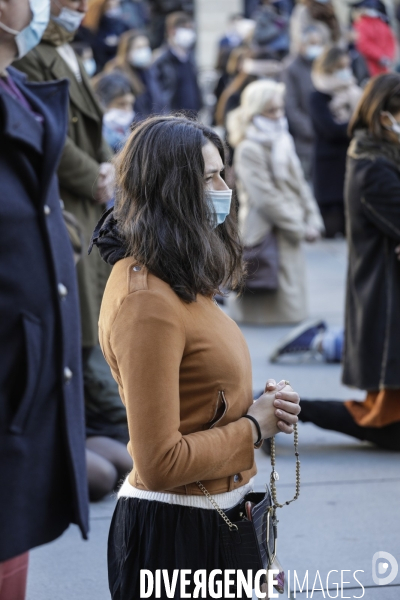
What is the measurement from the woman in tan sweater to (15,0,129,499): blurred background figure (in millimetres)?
2051

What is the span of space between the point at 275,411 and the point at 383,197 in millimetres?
2582

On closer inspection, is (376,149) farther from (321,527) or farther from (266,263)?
(266,263)

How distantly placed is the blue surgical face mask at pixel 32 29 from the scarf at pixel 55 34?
1994mm

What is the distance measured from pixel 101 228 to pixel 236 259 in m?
0.38

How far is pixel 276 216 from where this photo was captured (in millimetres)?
7691

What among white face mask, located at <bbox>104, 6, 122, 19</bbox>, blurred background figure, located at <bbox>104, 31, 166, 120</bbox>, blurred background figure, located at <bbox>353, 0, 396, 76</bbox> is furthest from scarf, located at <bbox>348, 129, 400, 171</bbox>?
white face mask, located at <bbox>104, 6, 122, 19</bbox>

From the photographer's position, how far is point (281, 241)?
310 inches

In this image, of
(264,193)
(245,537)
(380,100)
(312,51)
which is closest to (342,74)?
(312,51)


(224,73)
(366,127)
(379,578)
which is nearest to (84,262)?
(366,127)

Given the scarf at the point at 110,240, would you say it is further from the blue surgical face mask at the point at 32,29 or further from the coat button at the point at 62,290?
the blue surgical face mask at the point at 32,29

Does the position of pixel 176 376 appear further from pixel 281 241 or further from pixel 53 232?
pixel 281 241

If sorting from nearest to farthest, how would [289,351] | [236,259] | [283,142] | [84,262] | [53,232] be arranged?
[53,232]
[236,259]
[84,262]
[289,351]
[283,142]

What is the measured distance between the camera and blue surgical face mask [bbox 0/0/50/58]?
2342 millimetres

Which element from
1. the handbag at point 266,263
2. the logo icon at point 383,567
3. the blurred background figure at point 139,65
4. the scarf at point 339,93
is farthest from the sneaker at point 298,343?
the blurred background figure at point 139,65
